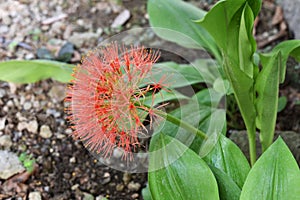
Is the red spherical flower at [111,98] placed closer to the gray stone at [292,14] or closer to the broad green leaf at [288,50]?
the broad green leaf at [288,50]

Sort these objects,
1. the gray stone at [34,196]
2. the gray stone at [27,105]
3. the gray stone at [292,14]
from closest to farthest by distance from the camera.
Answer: the gray stone at [34,196] → the gray stone at [27,105] → the gray stone at [292,14]

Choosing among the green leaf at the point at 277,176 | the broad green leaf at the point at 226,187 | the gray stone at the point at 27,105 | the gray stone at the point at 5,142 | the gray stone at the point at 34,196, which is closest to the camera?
the green leaf at the point at 277,176

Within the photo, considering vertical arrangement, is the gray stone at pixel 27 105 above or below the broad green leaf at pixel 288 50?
below

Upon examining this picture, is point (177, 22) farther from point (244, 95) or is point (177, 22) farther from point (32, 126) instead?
point (32, 126)

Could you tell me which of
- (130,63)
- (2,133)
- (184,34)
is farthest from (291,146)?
(2,133)

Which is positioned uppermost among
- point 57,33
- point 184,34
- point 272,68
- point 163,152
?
point 57,33

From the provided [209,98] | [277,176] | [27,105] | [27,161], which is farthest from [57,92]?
[277,176]

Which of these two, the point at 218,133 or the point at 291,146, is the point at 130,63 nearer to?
the point at 218,133

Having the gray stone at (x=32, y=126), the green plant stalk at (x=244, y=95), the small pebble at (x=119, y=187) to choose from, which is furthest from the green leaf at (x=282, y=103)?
the gray stone at (x=32, y=126)
